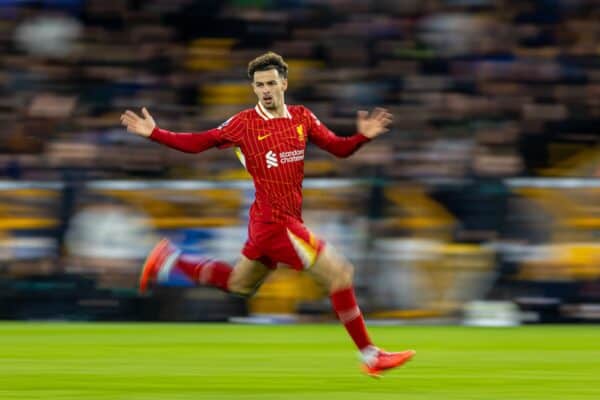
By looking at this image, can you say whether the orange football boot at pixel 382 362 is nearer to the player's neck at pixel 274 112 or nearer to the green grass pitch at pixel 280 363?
the green grass pitch at pixel 280 363

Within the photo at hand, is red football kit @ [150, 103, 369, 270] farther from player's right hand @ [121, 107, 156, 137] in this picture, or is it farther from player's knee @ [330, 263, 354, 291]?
player's knee @ [330, 263, 354, 291]

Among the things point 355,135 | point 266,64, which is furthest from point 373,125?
point 266,64

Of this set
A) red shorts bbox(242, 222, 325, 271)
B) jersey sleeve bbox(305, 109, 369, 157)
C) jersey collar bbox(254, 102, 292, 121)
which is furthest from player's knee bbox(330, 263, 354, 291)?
jersey collar bbox(254, 102, 292, 121)

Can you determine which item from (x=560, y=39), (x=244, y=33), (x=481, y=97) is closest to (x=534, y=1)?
(x=560, y=39)

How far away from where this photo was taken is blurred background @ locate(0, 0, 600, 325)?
11.8m

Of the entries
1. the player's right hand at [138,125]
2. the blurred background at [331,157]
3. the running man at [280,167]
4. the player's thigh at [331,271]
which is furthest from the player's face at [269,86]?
the blurred background at [331,157]

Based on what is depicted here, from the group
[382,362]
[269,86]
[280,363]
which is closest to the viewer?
[382,362]

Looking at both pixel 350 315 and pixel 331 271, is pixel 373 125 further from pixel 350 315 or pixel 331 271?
pixel 350 315

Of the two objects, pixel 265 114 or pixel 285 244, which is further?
pixel 265 114

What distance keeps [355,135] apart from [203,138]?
0.88m

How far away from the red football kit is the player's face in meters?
0.12

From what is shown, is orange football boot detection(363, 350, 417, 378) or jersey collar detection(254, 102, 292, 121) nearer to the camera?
orange football boot detection(363, 350, 417, 378)

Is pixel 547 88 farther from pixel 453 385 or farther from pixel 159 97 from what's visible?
pixel 453 385

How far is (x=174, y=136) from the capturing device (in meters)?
7.80
